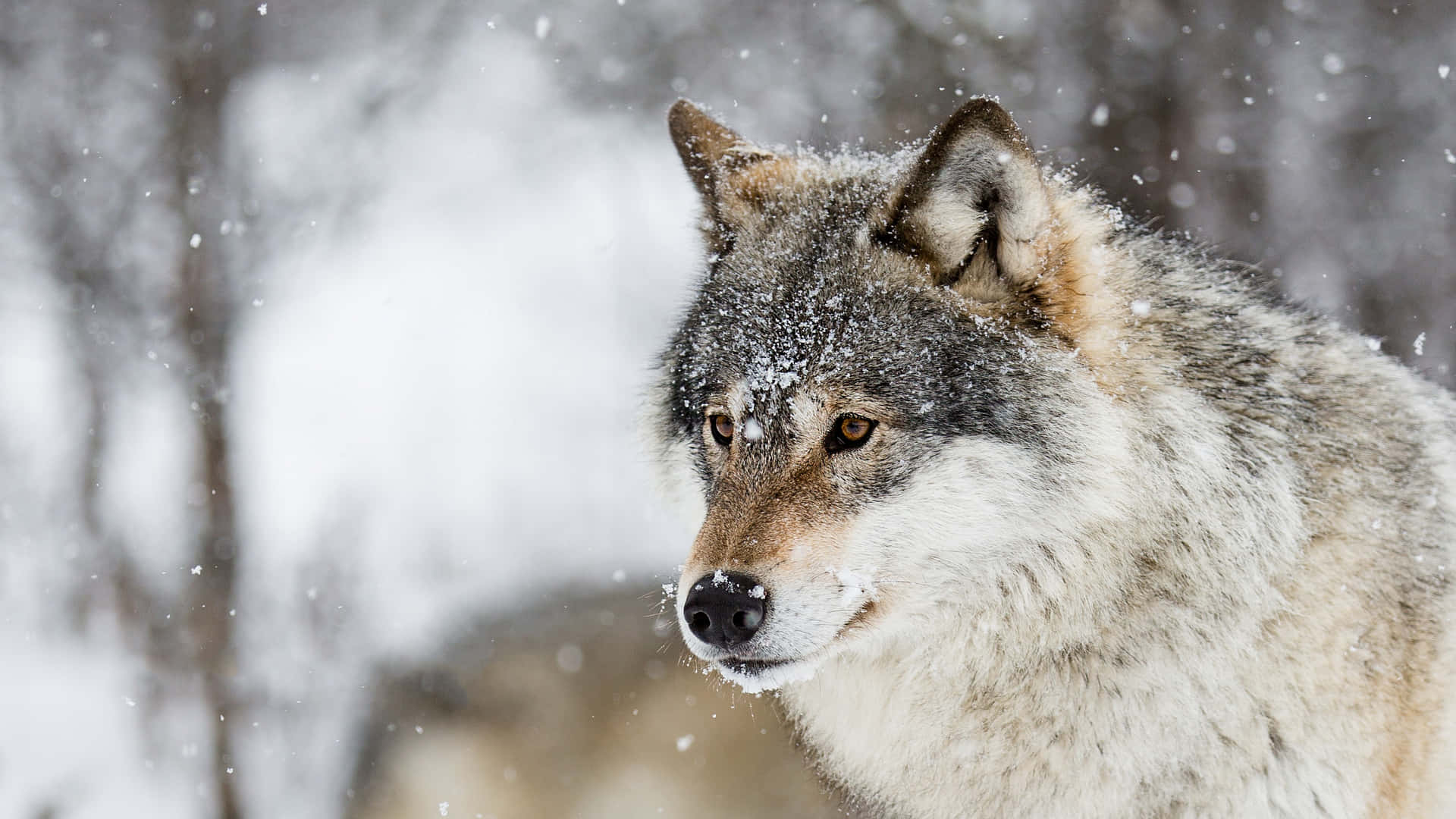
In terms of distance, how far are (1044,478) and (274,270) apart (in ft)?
20.7

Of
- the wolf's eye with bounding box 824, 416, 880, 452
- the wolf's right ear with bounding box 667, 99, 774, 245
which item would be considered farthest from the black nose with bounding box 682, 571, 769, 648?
the wolf's right ear with bounding box 667, 99, 774, 245

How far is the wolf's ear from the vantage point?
2.12 m

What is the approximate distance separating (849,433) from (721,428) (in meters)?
0.37

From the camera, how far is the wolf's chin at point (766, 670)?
212 centimetres

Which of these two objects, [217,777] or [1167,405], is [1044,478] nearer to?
[1167,405]

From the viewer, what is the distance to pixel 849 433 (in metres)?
2.26

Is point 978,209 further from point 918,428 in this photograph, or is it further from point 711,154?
point 711,154

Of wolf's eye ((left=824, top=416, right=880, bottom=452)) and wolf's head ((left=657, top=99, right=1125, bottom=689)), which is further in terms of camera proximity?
wolf's eye ((left=824, top=416, right=880, bottom=452))

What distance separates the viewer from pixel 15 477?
6707 millimetres

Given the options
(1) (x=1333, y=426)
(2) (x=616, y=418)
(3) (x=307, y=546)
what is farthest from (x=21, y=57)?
(1) (x=1333, y=426)

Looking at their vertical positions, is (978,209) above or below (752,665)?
above

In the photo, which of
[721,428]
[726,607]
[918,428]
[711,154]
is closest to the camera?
[726,607]

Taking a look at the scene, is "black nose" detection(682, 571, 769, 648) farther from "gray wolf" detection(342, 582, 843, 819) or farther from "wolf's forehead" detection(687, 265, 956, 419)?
"gray wolf" detection(342, 582, 843, 819)

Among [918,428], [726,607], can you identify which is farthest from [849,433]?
[726,607]
